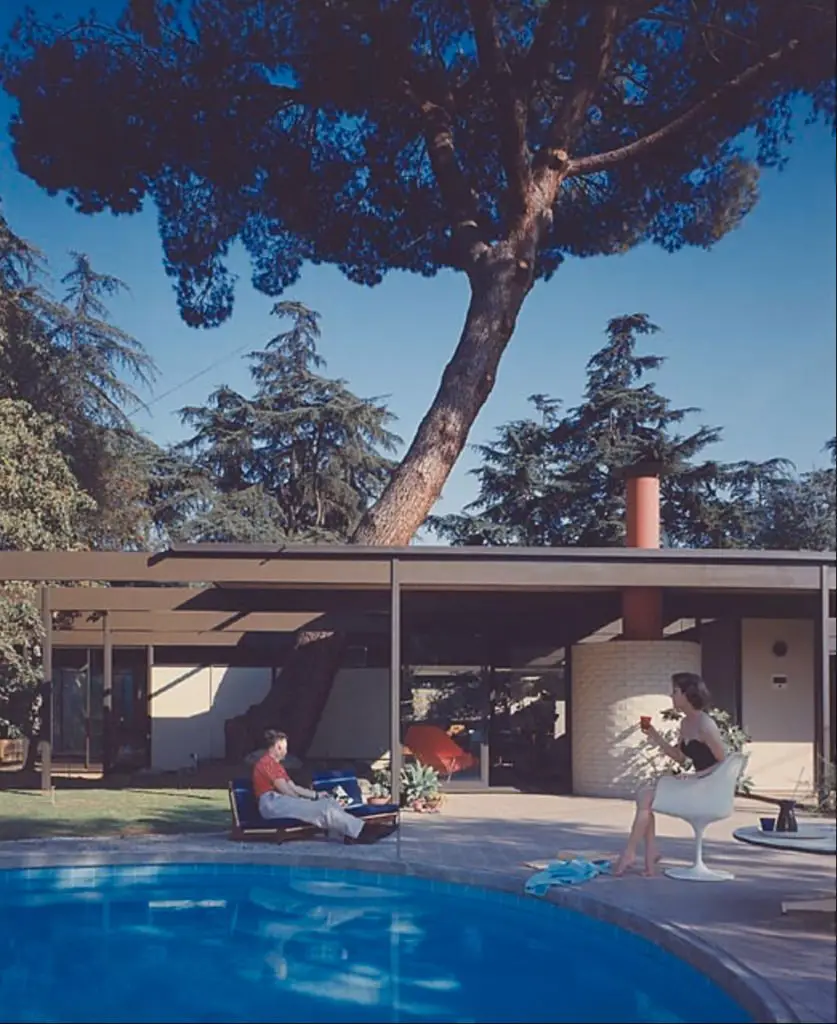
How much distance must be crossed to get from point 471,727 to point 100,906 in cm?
728

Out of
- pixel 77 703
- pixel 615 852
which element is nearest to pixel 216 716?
pixel 77 703

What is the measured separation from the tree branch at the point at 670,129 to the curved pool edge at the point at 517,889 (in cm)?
1010

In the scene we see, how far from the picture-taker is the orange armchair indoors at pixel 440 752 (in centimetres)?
1530

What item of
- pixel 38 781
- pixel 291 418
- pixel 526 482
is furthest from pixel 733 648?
pixel 291 418

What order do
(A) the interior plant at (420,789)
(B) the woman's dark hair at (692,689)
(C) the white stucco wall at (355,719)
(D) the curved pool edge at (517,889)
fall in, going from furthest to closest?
(C) the white stucco wall at (355,719)
(A) the interior plant at (420,789)
(B) the woman's dark hair at (692,689)
(D) the curved pool edge at (517,889)

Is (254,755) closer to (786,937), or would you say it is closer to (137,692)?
(137,692)

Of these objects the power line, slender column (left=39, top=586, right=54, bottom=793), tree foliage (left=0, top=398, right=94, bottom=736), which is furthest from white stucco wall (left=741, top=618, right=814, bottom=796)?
the power line

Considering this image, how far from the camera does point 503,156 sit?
711 inches

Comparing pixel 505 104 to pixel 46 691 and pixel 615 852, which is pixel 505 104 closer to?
pixel 46 691

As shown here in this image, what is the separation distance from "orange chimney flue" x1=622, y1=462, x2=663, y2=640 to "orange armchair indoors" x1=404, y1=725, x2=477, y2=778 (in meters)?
2.72

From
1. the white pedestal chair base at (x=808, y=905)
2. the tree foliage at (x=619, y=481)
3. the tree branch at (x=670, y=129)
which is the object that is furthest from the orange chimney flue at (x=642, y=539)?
the tree foliage at (x=619, y=481)

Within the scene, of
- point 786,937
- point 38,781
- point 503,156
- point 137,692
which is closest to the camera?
point 786,937

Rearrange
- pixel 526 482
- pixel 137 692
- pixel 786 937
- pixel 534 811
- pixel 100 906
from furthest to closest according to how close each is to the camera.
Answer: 1. pixel 526 482
2. pixel 137 692
3. pixel 534 811
4. pixel 100 906
5. pixel 786 937

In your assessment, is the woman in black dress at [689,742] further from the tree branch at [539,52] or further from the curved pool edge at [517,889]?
the tree branch at [539,52]
